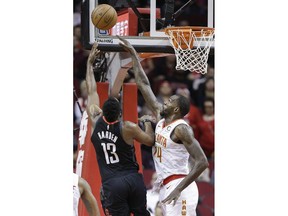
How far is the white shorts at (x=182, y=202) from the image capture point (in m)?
7.80

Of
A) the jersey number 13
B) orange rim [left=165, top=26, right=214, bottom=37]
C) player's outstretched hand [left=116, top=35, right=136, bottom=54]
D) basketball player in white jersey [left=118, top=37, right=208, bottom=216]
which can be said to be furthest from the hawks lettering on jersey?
orange rim [left=165, top=26, right=214, bottom=37]

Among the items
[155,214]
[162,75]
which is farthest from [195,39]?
[162,75]

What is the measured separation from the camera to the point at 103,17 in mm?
7746

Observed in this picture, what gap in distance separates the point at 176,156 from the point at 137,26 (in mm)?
1681

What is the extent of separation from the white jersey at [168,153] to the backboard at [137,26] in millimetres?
762

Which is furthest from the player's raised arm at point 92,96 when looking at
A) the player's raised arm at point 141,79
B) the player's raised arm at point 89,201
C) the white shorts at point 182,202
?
the white shorts at point 182,202

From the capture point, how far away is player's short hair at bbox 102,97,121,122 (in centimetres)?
776

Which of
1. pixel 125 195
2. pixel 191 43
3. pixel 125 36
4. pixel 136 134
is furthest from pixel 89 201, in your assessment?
pixel 191 43

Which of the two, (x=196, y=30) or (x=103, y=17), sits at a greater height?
(x=103, y=17)

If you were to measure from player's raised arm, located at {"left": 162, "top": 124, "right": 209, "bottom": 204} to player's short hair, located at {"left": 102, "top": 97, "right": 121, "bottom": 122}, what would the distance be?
1.89 ft

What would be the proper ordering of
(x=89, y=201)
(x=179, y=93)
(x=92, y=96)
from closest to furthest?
(x=89, y=201) → (x=92, y=96) → (x=179, y=93)

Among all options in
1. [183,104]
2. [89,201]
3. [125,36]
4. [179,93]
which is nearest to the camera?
[89,201]

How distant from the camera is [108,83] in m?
9.03

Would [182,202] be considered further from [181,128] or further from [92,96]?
[92,96]
